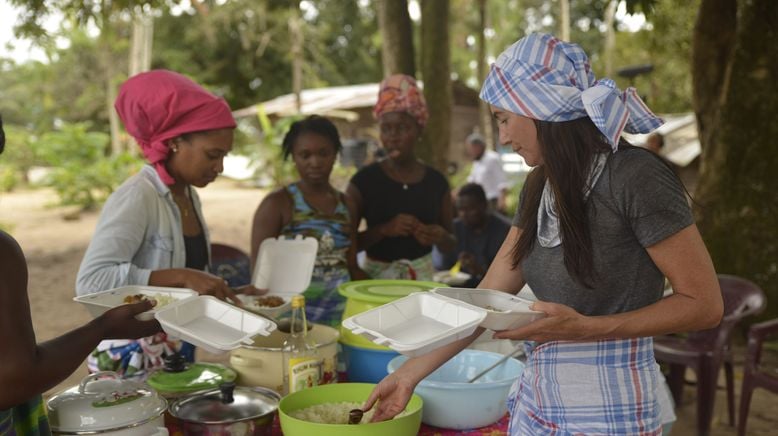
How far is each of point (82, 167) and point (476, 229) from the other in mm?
11708

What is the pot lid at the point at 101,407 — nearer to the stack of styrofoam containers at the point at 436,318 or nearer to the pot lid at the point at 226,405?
the pot lid at the point at 226,405

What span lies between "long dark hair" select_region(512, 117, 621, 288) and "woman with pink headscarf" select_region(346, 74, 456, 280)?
1.79 m

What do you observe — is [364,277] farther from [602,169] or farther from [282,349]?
[602,169]

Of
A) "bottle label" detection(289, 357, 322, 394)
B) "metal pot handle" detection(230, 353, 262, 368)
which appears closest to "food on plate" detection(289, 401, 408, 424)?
"bottle label" detection(289, 357, 322, 394)

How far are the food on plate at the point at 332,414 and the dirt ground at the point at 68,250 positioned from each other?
9.86ft

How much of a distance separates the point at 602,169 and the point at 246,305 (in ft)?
3.72

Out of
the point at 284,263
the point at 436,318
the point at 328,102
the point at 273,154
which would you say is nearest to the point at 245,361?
the point at 284,263

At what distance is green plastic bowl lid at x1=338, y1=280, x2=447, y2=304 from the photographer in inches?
79.3

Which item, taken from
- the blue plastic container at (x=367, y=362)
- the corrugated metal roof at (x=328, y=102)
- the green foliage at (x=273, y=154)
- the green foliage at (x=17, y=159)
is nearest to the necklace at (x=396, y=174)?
the blue plastic container at (x=367, y=362)

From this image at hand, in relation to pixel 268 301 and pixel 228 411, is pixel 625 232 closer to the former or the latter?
pixel 228 411

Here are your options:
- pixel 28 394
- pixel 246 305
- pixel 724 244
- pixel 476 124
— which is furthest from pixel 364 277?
pixel 476 124

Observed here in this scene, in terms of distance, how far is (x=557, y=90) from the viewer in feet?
4.80

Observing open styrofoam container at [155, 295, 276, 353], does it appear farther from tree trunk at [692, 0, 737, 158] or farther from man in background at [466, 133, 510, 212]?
man in background at [466, 133, 510, 212]

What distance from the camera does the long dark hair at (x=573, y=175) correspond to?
148cm
